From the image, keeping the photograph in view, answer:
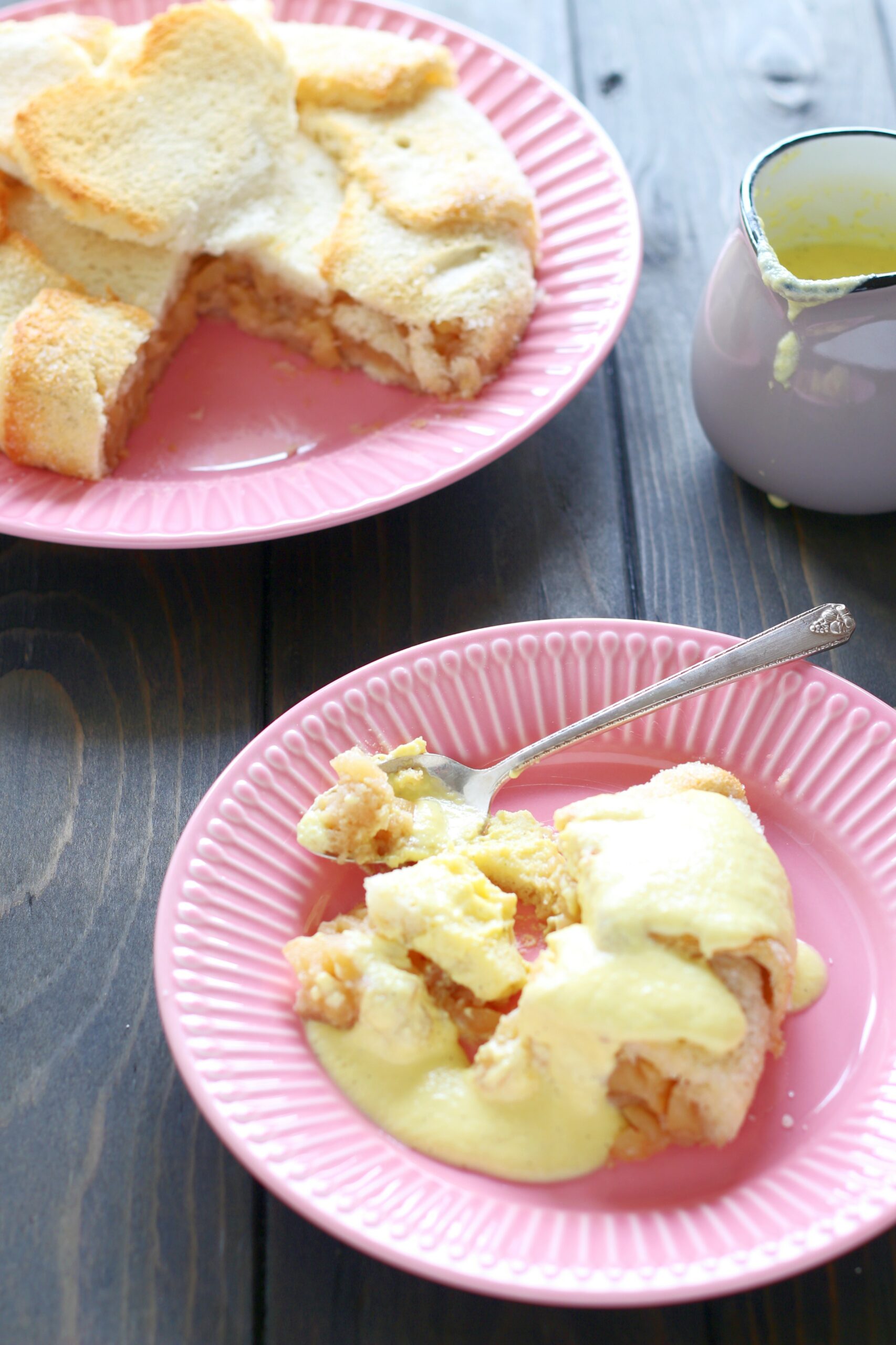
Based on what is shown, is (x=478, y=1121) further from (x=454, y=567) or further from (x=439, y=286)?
(x=439, y=286)

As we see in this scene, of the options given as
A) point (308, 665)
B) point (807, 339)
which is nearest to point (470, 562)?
point (308, 665)

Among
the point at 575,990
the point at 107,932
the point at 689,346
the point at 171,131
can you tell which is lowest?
the point at 107,932

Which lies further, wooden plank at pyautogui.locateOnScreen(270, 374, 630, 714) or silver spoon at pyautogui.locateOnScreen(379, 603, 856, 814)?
wooden plank at pyautogui.locateOnScreen(270, 374, 630, 714)

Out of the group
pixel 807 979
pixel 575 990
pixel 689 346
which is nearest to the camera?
pixel 575 990

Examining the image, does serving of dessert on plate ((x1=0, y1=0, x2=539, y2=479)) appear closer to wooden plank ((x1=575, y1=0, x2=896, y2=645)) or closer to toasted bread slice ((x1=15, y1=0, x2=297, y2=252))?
toasted bread slice ((x1=15, y1=0, x2=297, y2=252))

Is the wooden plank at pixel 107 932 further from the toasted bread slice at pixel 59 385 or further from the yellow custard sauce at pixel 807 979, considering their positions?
the yellow custard sauce at pixel 807 979

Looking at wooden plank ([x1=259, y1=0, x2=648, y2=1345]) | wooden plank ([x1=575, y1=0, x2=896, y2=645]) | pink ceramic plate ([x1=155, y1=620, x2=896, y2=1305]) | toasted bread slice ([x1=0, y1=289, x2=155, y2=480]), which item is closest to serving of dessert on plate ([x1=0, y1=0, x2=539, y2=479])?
toasted bread slice ([x1=0, y1=289, x2=155, y2=480])

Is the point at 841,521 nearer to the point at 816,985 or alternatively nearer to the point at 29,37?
the point at 816,985

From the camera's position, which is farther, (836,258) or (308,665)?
(836,258)
